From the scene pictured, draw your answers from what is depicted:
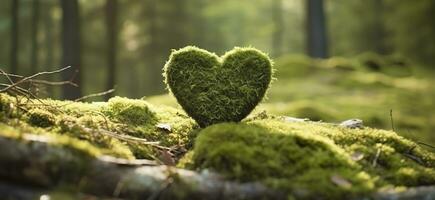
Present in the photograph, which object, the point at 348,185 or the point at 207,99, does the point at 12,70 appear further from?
the point at 348,185

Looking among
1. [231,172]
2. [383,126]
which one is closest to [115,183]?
[231,172]

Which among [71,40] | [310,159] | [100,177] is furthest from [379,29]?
[100,177]

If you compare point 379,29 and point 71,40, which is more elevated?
point 379,29

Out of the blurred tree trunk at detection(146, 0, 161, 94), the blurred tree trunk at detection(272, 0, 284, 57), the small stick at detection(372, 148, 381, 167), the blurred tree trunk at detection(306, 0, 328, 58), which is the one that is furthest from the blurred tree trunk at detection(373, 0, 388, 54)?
the small stick at detection(372, 148, 381, 167)

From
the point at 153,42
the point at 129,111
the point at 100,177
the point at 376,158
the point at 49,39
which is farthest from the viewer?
the point at 49,39

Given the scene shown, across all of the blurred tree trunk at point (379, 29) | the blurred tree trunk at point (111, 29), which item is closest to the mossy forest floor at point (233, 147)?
the blurred tree trunk at point (111, 29)

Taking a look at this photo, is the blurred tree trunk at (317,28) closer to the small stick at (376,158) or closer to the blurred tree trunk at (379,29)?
the blurred tree trunk at (379,29)

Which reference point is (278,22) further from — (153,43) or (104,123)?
(104,123)
